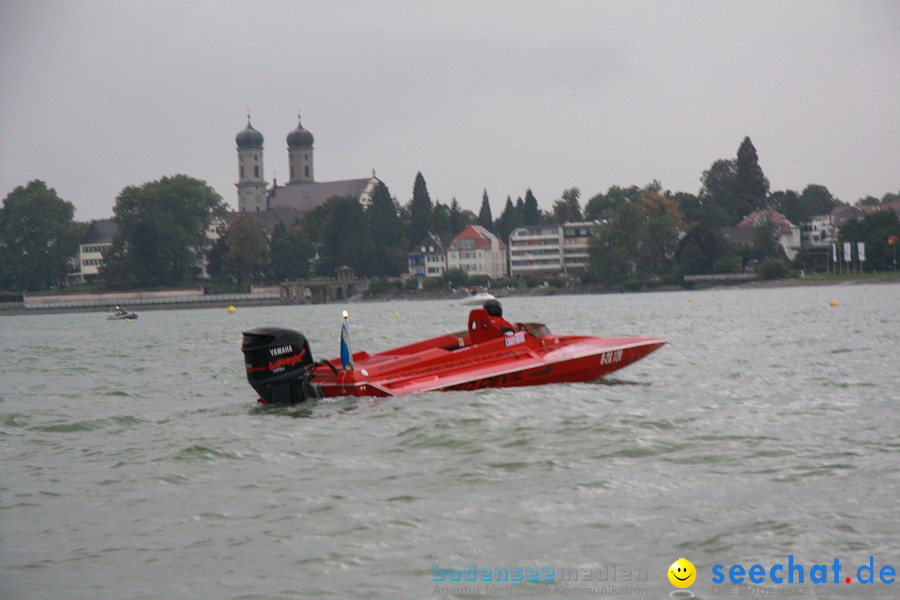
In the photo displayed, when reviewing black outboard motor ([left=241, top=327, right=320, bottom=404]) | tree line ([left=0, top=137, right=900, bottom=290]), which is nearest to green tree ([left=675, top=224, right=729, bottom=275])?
tree line ([left=0, top=137, right=900, bottom=290])

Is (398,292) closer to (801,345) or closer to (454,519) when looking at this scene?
(801,345)

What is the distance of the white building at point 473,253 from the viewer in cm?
17938

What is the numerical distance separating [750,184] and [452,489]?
180 m

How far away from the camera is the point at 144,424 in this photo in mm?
17672

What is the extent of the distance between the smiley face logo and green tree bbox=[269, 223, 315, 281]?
163772 millimetres

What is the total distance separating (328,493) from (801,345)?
874 inches

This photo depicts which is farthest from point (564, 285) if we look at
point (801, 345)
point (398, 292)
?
point (801, 345)

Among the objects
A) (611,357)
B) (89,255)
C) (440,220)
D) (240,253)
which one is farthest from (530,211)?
(611,357)

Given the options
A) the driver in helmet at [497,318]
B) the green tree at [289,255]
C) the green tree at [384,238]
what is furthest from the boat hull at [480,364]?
the green tree at [289,255]

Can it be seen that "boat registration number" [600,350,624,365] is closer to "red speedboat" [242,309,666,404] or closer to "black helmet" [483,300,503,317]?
"red speedboat" [242,309,666,404]

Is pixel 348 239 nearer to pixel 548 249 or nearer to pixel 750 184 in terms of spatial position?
pixel 548 249

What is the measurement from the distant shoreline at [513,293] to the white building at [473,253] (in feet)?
43.2

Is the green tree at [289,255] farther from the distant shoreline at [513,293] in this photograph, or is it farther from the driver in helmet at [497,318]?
the driver in helmet at [497,318]

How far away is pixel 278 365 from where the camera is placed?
56.1 feet
